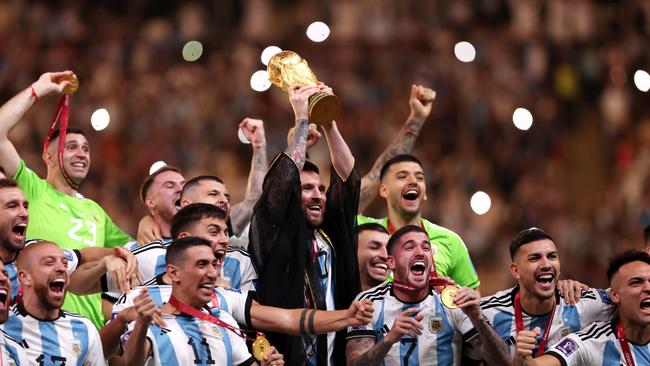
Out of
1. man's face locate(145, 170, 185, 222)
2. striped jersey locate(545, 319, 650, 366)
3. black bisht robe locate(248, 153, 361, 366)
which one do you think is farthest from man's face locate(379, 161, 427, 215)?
striped jersey locate(545, 319, 650, 366)

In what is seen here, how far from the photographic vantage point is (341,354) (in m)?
8.15

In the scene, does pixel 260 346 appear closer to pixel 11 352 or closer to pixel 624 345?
pixel 11 352

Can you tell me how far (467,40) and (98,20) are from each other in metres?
4.45

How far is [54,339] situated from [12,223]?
789mm

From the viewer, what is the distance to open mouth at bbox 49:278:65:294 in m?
7.00

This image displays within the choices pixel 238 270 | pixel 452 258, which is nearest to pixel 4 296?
pixel 238 270

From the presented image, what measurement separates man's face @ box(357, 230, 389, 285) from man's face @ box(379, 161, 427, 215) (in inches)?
17.9

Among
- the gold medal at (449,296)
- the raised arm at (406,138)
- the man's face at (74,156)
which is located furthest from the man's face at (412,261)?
the man's face at (74,156)

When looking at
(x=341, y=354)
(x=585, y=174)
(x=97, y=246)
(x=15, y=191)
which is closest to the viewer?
(x=15, y=191)

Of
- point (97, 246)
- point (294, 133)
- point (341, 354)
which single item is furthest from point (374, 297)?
point (97, 246)

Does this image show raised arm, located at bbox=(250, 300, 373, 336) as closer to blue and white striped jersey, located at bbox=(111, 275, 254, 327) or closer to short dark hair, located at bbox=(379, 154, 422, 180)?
blue and white striped jersey, located at bbox=(111, 275, 254, 327)

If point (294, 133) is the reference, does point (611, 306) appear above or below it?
below

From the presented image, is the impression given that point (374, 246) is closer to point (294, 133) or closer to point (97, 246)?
point (294, 133)

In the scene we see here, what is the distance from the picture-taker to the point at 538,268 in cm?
789
